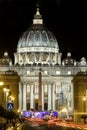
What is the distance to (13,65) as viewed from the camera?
7559 inches

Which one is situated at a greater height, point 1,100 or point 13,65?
point 13,65

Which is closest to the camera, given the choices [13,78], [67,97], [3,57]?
[13,78]

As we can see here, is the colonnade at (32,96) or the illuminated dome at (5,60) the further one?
the illuminated dome at (5,60)

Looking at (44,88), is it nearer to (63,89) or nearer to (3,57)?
(63,89)

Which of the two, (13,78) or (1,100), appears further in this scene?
(13,78)

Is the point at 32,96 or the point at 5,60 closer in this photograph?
the point at 32,96

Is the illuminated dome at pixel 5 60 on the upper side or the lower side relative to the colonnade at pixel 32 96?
upper

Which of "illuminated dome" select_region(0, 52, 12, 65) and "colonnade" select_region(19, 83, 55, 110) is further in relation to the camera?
"illuminated dome" select_region(0, 52, 12, 65)

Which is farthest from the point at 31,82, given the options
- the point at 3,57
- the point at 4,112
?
the point at 4,112

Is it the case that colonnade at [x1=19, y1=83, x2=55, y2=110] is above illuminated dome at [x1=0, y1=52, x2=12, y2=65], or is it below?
below

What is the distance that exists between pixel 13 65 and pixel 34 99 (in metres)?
11.6

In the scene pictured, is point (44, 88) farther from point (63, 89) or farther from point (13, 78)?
point (13, 78)

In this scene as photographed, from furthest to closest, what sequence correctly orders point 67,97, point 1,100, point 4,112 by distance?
point 67,97 → point 1,100 → point 4,112

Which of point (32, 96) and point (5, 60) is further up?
point (5, 60)
